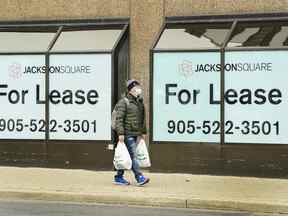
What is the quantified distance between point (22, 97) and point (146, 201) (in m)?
4.95

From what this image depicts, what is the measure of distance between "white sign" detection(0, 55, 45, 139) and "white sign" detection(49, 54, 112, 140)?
0.28 m

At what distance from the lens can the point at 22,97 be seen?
1441 centimetres

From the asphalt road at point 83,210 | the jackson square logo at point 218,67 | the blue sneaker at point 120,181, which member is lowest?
the asphalt road at point 83,210

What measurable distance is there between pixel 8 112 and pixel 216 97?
448cm

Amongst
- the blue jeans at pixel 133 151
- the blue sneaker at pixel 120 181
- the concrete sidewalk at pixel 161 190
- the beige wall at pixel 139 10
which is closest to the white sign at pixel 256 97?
the concrete sidewalk at pixel 161 190

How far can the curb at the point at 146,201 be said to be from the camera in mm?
10000

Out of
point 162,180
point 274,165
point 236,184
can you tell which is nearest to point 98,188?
point 162,180

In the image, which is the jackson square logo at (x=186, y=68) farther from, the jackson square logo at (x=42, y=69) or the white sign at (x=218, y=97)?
the jackson square logo at (x=42, y=69)

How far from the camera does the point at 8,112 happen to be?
14477 millimetres

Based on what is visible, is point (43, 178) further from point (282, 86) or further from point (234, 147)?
point (282, 86)

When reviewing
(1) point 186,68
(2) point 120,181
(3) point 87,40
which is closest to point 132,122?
(2) point 120,181

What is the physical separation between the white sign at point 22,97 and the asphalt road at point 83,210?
12.8ft

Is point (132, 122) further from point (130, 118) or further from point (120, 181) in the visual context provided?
point (120, 181)

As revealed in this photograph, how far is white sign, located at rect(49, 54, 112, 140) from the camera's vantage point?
13.9 m
